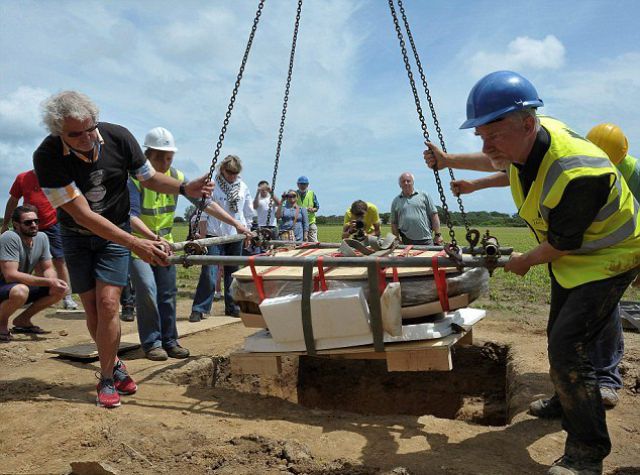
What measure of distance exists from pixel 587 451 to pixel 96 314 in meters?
3.52

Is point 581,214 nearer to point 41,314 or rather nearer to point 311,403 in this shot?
point 311,403

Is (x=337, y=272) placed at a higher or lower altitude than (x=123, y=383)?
higher

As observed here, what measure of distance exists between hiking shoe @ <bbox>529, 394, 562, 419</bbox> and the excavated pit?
1506mm

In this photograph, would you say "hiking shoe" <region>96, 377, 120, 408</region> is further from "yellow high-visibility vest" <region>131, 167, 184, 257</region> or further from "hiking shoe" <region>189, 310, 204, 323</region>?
"hiking shoe" <region>189, 310, 204, 323</region>

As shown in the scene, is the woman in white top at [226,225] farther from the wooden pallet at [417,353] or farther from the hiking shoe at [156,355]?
the wooden pallet at [417,353]

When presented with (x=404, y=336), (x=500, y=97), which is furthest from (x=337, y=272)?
(x=500, y=97)

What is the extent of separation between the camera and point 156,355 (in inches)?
208

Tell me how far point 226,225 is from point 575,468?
5346mm

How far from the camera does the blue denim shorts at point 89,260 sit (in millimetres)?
4270

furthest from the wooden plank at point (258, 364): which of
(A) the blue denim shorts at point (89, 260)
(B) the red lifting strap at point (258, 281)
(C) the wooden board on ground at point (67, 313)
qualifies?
(C) the wooden board on ground at point (67, 313)

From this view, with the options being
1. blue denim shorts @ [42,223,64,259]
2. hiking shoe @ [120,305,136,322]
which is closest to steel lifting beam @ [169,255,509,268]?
hiking shoe @ [120,305,136,322]

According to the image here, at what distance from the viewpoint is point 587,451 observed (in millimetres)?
2990

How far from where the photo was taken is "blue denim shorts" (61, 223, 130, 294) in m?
4.27

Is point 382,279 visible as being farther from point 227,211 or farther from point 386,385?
point 227,211
